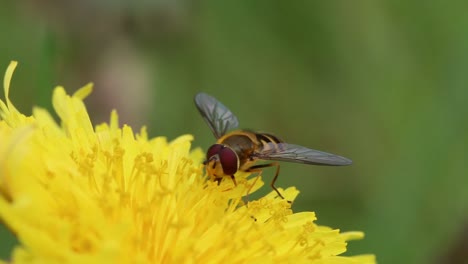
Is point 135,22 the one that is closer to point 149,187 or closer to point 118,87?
point 118,87

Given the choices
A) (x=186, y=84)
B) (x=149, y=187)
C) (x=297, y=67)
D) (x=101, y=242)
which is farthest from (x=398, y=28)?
(x=101, y=242)

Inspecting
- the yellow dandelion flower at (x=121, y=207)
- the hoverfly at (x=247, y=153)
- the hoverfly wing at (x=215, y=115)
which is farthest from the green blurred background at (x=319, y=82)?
the yellow dandelion flower at (x=121, y=207)

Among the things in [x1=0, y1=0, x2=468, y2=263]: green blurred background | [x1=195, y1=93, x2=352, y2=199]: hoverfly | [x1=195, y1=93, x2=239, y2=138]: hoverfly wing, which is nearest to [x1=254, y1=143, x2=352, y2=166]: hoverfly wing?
[x1=195, y1=93, x2=352, y2=199]: hoverfly

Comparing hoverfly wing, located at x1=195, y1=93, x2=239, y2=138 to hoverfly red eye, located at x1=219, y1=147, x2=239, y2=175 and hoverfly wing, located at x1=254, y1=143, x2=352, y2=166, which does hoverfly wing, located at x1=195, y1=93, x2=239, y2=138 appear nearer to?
hoverfly wing, located at x1=254, y1=143, x2=352, y2=166

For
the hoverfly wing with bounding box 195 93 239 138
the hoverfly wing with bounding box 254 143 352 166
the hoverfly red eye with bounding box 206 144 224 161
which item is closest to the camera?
the hoverfly wing with bounding box 254 143 352 166

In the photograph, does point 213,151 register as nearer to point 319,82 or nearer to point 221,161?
point 221,161
